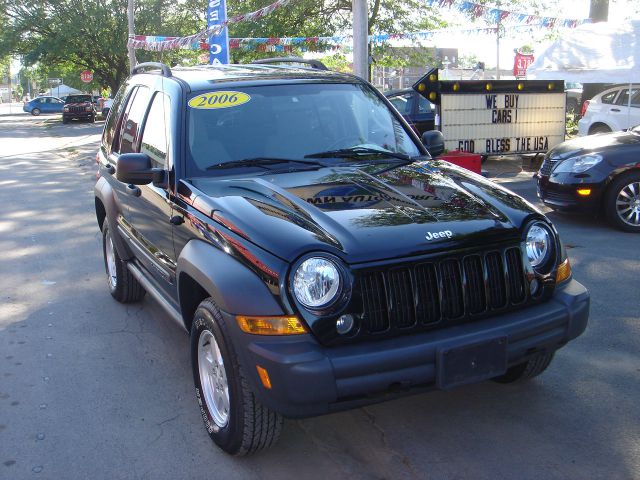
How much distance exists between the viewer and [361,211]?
10.8 feet

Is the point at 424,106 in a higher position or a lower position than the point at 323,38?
lower

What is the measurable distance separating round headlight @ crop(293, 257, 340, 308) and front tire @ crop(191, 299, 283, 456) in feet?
1.44

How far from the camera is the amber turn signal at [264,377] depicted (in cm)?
284

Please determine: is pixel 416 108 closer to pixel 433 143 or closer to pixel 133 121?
pixel 433 143

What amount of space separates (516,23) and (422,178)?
658 inches

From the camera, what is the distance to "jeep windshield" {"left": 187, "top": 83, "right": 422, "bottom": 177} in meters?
4.04

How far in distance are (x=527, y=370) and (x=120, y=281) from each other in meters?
3.51

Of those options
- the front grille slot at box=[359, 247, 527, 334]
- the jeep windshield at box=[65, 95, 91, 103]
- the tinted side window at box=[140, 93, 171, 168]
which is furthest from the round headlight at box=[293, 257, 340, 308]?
the jeep windshield at box=[65, 95, 91, 103]

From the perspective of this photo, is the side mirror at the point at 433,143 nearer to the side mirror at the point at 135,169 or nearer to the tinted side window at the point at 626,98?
the side mirror at the point at 135,169

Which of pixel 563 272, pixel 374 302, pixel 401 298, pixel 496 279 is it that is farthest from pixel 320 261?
pixel 563 272

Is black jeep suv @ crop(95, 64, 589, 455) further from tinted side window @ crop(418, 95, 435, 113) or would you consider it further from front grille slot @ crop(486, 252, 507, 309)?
tinted side window @ crop(418, 95, 435, 113)

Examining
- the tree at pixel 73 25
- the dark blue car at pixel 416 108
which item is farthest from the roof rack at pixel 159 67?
the tree at pixel 73 25

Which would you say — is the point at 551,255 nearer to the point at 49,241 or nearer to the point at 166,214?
the point at 166,214

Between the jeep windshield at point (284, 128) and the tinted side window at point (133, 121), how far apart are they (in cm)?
91
